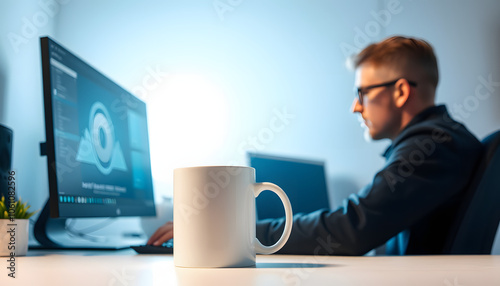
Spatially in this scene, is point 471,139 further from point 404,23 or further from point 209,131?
point 209,131

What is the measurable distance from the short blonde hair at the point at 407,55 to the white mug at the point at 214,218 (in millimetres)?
949

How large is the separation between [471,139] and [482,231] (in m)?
0.23

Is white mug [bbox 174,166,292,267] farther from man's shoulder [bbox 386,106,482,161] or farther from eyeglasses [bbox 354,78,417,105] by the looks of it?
eyeglasses [bbox 354,78,417,105]

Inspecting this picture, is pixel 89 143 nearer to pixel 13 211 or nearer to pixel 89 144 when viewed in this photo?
pixel 89 144

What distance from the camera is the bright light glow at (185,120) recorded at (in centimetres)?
174

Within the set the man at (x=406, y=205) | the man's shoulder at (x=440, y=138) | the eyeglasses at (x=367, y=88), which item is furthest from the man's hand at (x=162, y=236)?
the eyeglasses at (x=367, y=88)

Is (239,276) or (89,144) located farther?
(89,144)

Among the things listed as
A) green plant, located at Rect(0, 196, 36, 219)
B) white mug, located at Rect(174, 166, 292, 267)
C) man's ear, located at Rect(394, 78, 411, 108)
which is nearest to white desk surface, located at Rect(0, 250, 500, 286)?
white mug, located at Rect(174, 166, 292, 267)

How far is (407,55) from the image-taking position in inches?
51.9

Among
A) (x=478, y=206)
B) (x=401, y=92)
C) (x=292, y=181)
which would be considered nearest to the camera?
(x=478, y=206)

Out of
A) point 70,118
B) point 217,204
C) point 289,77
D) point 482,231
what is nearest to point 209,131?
point 289,77

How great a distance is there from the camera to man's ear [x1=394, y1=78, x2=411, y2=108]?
129cm

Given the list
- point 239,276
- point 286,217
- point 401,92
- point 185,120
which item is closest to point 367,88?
point 401,92

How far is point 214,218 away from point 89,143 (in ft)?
1.77
